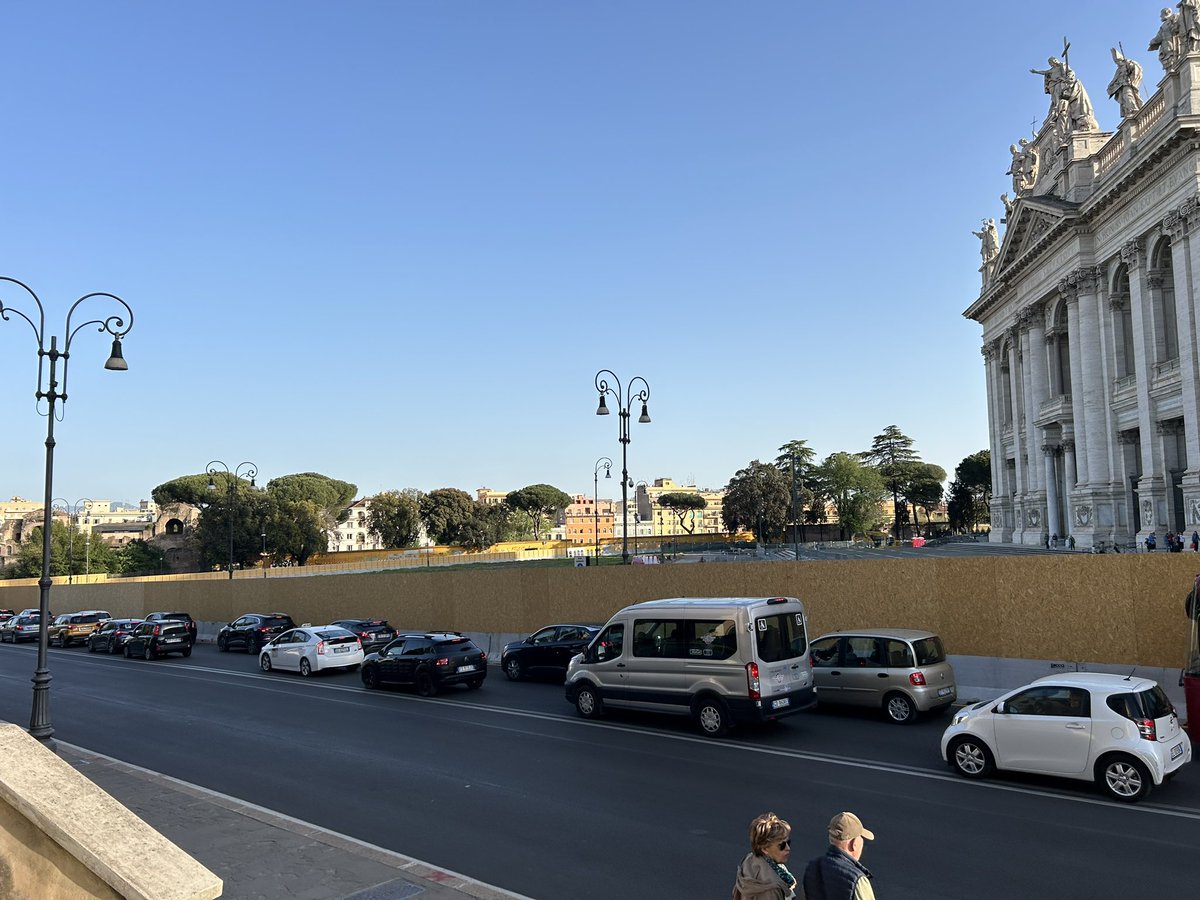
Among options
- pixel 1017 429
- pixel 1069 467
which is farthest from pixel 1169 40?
pixel 1017 429

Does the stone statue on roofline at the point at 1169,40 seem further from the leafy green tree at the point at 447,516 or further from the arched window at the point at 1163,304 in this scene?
the leafy green tree at the point at 447,516

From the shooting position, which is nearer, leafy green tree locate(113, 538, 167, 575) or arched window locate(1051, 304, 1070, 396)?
arched window locate(1051, 304, 1070, 396)

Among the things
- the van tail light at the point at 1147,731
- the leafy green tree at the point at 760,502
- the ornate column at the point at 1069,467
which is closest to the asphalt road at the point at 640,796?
the van tail light at the point at 1147,731

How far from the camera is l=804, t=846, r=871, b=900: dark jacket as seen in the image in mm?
4129

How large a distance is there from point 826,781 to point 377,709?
1024cm

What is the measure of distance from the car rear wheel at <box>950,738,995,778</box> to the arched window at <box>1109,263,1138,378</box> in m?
37.9

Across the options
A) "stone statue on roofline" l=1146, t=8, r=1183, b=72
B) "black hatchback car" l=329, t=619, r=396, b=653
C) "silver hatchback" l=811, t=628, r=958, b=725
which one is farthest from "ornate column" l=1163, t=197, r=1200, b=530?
"black hatchback car" l=329, t=619, r=396, b=653

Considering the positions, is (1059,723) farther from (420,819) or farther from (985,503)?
(985,503)

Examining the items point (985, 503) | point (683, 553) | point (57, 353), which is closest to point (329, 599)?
point (57, 353)

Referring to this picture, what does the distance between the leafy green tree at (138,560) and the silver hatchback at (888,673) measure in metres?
100

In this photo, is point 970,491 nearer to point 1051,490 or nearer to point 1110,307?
point 1051,490

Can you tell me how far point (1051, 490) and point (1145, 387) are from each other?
12.7 meters

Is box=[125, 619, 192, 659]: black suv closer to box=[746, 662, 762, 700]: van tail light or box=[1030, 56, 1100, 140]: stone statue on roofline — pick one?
box=[746, 662, 762, 700]: van tail light

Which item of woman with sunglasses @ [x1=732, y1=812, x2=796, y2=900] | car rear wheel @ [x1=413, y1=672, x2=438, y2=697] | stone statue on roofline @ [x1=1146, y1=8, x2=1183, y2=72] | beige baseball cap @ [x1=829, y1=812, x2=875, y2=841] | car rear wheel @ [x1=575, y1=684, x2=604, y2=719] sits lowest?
car rear wheel @ [x1=413, y1=672, x2=438, y2=697]
